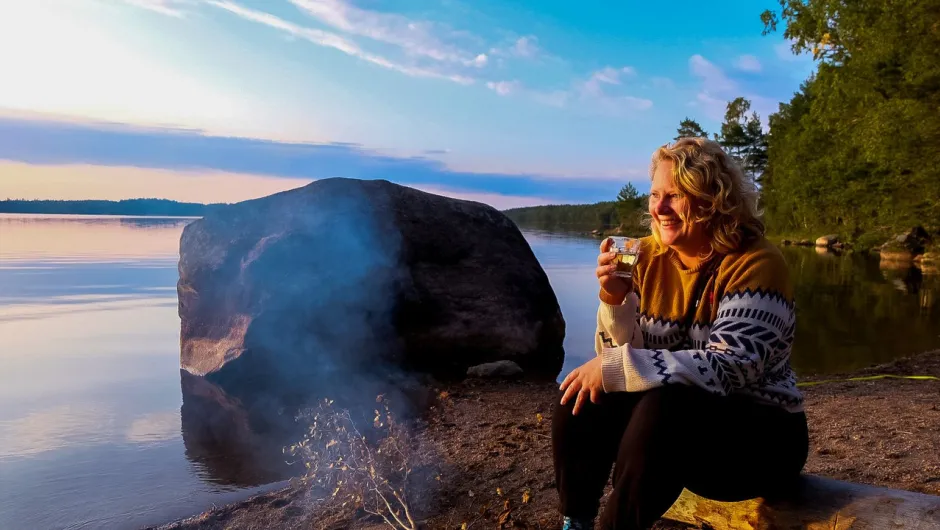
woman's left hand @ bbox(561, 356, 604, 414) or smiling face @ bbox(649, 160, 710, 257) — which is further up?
smiling face @ bbox(649, 160, 710, 257)

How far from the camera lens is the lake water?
438cm

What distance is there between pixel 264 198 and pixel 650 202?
585 centimetres

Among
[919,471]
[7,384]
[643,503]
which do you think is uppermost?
[643,503]

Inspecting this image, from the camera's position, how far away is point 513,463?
4.07 metres

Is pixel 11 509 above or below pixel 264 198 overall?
below

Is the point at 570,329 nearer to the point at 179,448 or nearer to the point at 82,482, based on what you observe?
the point at 179,448

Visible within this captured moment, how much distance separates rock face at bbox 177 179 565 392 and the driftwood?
15.1ft

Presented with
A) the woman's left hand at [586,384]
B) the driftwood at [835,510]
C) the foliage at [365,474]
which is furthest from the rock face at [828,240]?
the woman's left hand at [586,384]

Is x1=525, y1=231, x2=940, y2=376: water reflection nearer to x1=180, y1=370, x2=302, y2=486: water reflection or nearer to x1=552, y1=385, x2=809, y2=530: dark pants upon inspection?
x1=180, y1=370, x2=302, y2=486: water reflection

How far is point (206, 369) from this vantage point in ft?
22.8

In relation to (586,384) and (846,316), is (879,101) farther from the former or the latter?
(586,384)

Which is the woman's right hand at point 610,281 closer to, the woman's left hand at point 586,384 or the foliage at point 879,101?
the woman's left hand at point 586,384

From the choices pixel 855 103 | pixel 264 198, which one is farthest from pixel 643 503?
pixel 855 103

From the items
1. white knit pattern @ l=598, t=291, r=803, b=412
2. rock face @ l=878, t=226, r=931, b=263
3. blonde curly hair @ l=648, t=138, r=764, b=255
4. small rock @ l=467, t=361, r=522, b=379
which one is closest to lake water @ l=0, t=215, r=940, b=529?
small rock @ l=467, t=361, r=522, b=379
